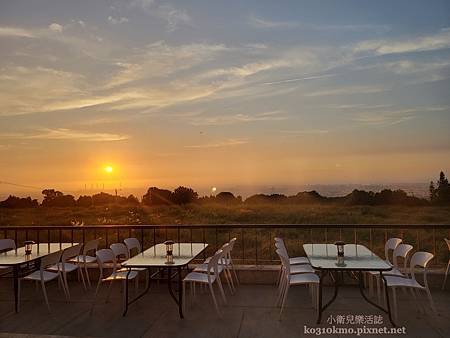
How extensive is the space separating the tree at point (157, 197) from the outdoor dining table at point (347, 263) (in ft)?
53.4

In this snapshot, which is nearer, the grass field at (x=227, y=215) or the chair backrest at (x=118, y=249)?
the chair backrest at (x=118, y=249)

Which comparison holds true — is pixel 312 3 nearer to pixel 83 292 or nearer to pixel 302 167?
pixel 83 292

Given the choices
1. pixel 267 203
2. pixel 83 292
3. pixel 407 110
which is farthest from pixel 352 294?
pixel 267 203

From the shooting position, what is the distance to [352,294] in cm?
571

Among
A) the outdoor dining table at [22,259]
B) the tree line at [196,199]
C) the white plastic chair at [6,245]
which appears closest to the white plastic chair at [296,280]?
the outdoor dining table at [22,259]

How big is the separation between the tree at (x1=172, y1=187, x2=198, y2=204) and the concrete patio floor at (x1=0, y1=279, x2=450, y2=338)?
15768 mm

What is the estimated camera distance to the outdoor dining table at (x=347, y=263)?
4500mm

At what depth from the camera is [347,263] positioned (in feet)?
15.5

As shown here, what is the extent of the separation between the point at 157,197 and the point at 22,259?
16.5 metres

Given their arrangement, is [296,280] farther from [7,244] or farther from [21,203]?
[21,203]

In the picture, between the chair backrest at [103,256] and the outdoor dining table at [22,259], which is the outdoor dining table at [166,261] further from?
the outdoor dining table at [22,259]

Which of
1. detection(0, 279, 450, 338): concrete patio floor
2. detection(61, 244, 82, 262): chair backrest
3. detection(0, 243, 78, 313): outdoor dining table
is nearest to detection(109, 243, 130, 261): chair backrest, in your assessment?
detection(61, 244, 82, 262): chair backrest

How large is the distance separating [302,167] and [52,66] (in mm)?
8412

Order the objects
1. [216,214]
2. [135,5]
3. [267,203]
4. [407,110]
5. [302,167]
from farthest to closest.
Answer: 1. [267,203]
2. [216,214]
3. [302,167]
4. [407,110]
5. [135,5]
